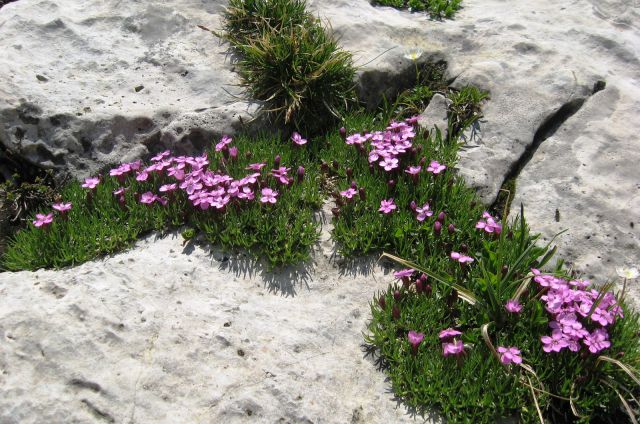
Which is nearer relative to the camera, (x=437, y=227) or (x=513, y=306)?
(x=513, y=306)

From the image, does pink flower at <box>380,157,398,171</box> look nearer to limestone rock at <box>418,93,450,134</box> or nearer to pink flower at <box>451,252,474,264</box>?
limestone rock at <box>418,93,450,134</box>

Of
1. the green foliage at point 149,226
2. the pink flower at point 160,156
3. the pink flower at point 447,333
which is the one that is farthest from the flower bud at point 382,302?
the pink flower at point 160,156

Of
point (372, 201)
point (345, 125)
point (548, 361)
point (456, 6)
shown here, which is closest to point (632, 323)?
point (548, 361)

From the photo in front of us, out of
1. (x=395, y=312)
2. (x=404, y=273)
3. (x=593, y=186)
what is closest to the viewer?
(x=395, y=312)

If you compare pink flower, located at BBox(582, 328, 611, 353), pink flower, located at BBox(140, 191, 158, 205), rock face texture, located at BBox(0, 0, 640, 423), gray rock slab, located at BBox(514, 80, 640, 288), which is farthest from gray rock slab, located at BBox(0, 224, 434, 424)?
gray rock slab, located at BBox(514, 80, 640, 288)

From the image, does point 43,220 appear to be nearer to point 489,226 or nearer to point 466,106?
point 489,226

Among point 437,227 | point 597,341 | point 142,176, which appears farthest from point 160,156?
point 597,341

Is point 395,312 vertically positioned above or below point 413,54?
below
